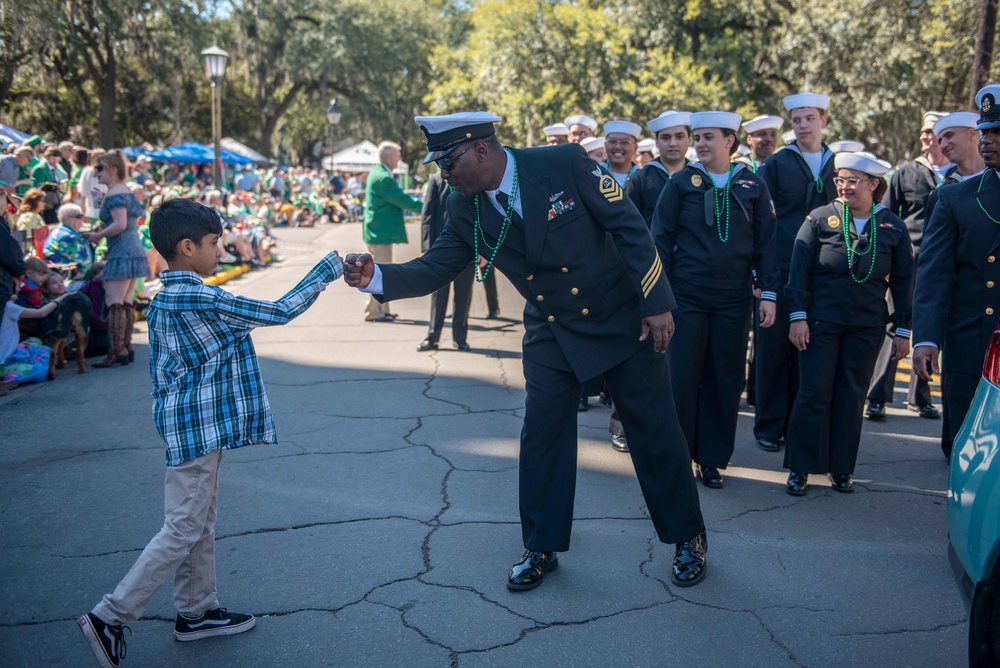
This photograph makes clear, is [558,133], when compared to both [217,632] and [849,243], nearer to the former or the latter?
[849,243]

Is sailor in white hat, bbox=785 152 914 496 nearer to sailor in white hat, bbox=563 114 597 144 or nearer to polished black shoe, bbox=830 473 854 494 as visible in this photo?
polished black shoe, bbox=830 473 854 494

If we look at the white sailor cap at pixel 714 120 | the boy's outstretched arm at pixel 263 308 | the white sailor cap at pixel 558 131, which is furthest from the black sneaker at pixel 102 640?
the white sailor cap at pixel 558 131

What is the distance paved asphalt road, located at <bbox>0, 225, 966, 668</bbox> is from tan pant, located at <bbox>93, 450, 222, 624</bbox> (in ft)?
0.66

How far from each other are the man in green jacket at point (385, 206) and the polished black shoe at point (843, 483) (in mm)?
6245

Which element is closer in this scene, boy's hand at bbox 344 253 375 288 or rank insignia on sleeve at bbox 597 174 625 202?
boy's hand at bbox 344 253 375 288

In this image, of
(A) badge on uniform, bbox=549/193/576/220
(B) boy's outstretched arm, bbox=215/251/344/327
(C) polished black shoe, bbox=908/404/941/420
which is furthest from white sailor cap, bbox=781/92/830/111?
(B) boy's outstretched arm, bbox=215/251/344/327

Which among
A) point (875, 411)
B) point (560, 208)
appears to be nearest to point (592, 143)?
point (875, 411)

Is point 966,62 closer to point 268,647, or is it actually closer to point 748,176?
point 748,176

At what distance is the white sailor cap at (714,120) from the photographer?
5.30 m

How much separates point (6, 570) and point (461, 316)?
594 centimetres

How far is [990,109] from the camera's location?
13.5 feet

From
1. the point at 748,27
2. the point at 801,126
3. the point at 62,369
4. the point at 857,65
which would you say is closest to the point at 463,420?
the point at 801,126

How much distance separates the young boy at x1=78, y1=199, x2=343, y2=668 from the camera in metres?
3.35

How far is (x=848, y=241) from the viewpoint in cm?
535
